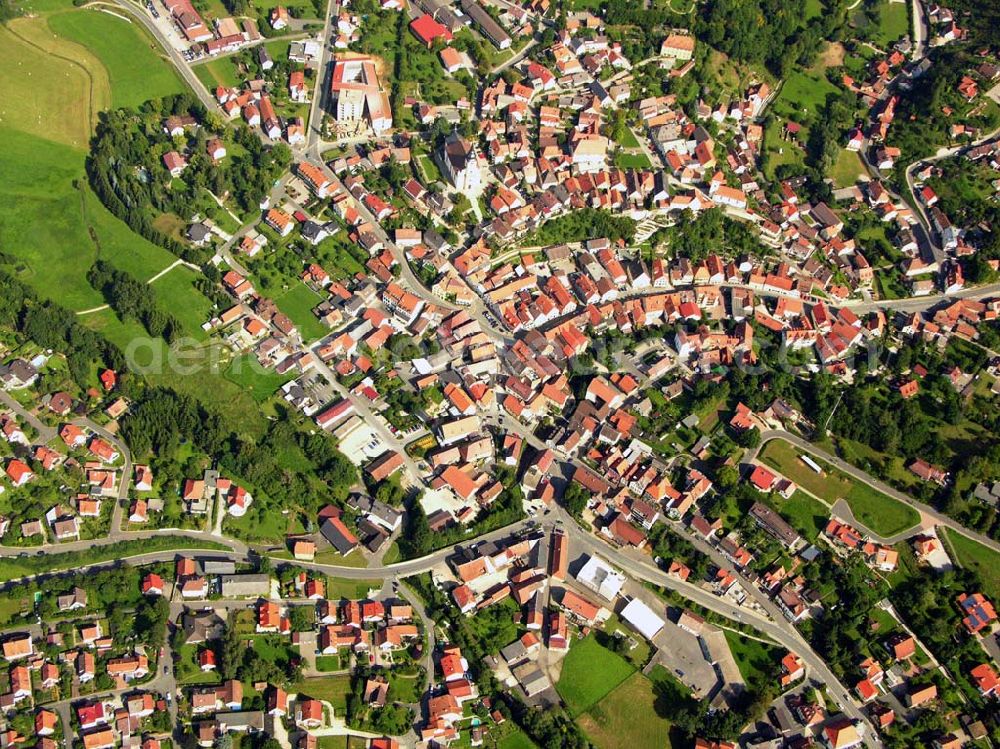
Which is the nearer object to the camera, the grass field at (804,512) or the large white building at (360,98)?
the grass field at (804,512)

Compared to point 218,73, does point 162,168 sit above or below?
below

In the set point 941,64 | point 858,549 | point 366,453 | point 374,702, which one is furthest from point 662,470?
point 941,64

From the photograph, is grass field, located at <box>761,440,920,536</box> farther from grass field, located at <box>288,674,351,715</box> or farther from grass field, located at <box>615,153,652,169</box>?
grass field, located at <box>288,674,351,715</box>

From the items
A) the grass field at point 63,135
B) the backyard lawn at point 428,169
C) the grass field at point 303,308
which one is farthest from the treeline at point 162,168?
the backyard lawn at point 428,169

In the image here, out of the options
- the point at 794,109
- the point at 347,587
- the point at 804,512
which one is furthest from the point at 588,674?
the point at 794,109

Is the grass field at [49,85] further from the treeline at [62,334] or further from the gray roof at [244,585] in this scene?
the gray roof at [244,585]

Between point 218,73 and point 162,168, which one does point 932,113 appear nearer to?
point 218,73
